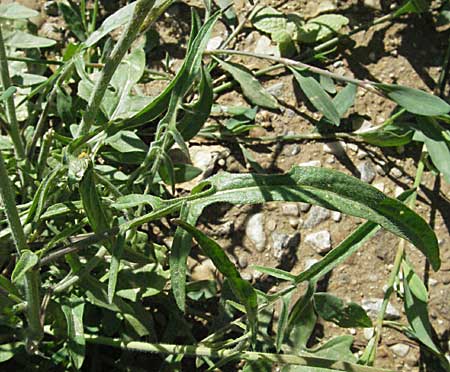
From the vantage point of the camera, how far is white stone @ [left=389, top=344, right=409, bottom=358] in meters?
2.00

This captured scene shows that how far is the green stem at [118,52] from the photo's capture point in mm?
1125

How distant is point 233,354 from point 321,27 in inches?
49.0

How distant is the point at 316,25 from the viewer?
239 centimetres

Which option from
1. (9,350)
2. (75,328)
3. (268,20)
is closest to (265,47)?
(268,20)

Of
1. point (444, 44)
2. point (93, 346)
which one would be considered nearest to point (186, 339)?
point (93, 346)

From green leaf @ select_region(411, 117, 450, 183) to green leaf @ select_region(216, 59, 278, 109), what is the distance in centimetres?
45

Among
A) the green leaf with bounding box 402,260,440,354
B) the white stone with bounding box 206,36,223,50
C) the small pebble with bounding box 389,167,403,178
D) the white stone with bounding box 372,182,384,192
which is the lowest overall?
the green leaf with bounding box 402,260,440,354

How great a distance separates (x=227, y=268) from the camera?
132cm

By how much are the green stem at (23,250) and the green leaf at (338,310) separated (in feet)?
2.05

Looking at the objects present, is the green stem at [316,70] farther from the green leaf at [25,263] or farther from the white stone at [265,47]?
the green leaf at [25,263]

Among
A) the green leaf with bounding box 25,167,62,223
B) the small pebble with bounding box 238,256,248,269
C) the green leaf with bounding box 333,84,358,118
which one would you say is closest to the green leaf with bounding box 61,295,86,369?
the green leaf with bounding box 25,167,62,223

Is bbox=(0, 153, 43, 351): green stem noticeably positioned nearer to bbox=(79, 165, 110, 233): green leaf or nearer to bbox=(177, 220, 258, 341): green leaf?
bbox=(79, 165, 110, 233): green leaf

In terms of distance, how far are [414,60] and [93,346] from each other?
1.38 m

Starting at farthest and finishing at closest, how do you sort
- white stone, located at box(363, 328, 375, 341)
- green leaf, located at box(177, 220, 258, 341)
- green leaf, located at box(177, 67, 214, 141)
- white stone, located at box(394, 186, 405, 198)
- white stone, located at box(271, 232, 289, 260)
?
white stone, located at box(394, 186, 405, 198) → white stone, located at box(271, 232, 289, 260) → white stone, located at box(363, 328, 375, 341) → green leaf, located at box(177, 67, 214, 141) → green leaf, located at box(177, 220, 258, 341)
